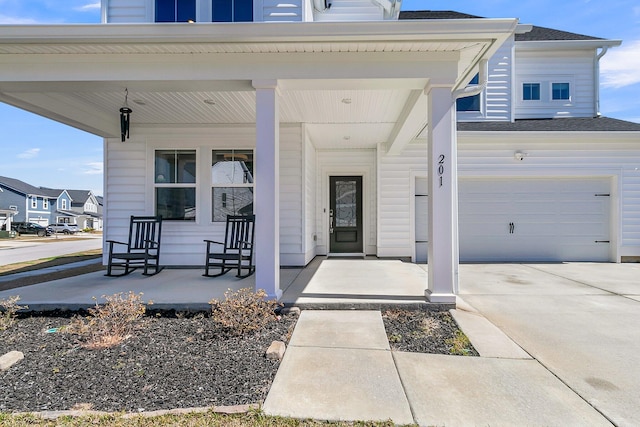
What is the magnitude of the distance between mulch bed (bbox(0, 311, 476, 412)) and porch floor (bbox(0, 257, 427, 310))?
33cm

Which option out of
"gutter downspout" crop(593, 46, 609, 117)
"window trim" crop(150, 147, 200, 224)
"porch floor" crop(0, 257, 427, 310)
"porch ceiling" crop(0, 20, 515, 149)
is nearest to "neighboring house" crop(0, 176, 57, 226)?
"window trim" crop(150, 147, 200, 224)

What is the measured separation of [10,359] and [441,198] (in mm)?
3999

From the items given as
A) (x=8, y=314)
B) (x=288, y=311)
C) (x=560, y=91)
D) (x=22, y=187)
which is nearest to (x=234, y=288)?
(x=288, y=311)

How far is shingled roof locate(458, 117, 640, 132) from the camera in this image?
6.99m

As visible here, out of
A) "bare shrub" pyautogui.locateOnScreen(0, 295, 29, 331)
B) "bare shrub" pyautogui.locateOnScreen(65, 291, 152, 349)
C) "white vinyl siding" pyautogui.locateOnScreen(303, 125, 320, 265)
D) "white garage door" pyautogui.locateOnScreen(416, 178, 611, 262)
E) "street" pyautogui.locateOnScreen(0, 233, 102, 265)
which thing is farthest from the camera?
"street" pyautogui.locateOnScreen(0, 233, 102, 265)

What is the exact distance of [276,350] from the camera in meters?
2.62

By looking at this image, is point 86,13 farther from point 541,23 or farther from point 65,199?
point 65,199

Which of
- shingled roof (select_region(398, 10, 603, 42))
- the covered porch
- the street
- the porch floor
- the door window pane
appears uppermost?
shingled roof (select_region(398, 10, 603, 42))

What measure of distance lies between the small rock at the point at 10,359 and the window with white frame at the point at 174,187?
12.5 feet

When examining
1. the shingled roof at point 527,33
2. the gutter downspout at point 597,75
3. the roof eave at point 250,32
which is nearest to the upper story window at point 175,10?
the roof eave at point 250,32

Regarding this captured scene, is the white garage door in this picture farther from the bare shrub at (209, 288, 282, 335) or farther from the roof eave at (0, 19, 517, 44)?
the bare shrub at (209, 288, 282, 335)

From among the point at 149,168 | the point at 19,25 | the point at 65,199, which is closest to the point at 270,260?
the point at 19,25

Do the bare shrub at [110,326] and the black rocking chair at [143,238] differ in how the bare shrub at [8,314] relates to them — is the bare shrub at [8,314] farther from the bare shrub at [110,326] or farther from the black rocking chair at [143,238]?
the black rocking chair at [143,238]

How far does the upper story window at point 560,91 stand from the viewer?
9.26 meters
